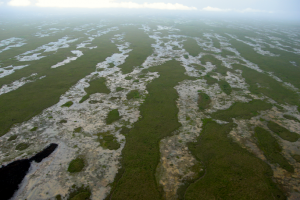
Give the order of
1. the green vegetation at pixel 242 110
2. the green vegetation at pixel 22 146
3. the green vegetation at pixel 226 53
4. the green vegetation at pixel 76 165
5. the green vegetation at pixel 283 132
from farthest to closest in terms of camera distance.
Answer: the green vegetation at pixel 226 53 < the green vegetation at pixel 242 110 < the green vegetation at pixel 283 132 < the green vegetation at pixel 22 146 < the green vegetation at pixel 76 165

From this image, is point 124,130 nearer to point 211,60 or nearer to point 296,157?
point 296,157

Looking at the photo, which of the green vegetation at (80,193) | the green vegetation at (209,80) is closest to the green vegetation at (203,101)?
the green vegetation at (209,80)

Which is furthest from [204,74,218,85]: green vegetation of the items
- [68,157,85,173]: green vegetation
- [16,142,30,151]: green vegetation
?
[16,142,30,151]: green vegetation

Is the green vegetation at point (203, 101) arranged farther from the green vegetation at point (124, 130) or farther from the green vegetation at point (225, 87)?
the green vegetation at point (124, 130)

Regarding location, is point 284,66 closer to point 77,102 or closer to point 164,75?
point 164,75

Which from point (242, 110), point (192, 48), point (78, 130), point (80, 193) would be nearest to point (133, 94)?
point (78, 130)
